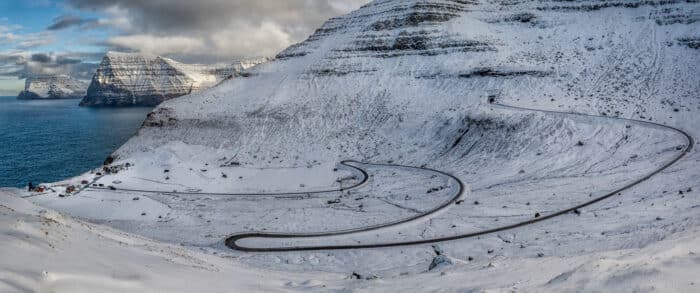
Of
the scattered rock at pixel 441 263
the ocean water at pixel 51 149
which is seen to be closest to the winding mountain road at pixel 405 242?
the scattered rock at pixel 441 263

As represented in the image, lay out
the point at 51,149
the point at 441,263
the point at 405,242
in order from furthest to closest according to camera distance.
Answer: the point at 51,149
the point at 405,242
the point at 441,263

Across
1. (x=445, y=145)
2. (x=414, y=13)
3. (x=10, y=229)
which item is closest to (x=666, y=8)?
(x=414, y=13)

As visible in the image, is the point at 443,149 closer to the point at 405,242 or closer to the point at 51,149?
the point at 405,242

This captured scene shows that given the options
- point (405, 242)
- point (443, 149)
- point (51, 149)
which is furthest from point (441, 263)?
point (51, 149)

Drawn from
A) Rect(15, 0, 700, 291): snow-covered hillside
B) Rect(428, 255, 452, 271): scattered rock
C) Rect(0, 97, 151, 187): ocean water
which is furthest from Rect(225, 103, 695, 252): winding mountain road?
Rect(0, 97, 151, 187): ocean water

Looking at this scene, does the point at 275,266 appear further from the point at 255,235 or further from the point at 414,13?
the point at 414,13

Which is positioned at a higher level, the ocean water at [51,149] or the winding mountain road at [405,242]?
the winding mountain road at [405,242]

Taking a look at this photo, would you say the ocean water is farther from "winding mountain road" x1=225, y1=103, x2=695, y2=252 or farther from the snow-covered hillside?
"winding mountain road" x1=225, y1=103, x2=695, y2=252

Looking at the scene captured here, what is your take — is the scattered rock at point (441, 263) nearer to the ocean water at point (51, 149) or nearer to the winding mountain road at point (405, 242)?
the winding mountain road at point (405, 242)
